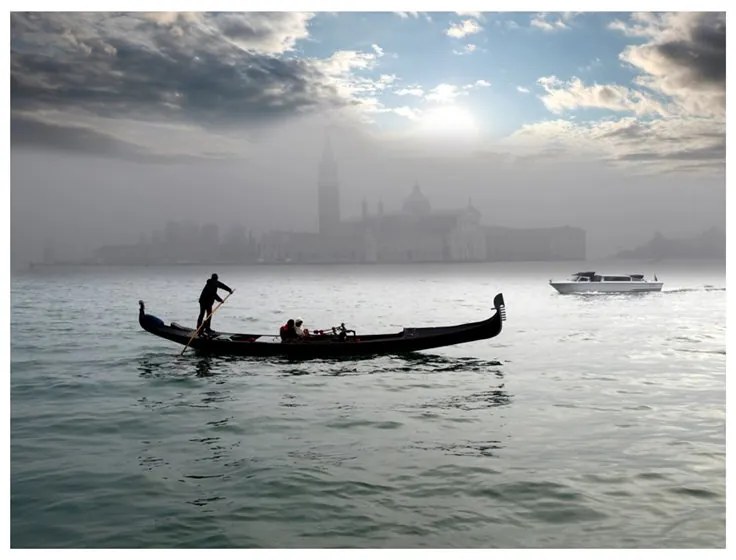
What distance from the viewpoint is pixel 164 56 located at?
13211mm

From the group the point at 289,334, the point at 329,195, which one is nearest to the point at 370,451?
the point at 289,334

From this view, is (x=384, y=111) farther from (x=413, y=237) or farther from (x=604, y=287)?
(x=604, y=287)

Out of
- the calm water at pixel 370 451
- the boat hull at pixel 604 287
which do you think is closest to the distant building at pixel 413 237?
the calm water at pixel 370 451

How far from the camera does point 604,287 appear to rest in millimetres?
34094

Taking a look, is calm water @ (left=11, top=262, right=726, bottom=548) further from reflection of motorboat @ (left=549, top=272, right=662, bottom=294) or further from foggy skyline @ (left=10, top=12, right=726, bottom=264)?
reflection of motorboat @ (left=549, top=272, right=662, bottom=294)

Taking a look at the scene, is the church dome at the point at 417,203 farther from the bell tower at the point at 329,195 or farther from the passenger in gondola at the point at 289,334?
the passenger in gondola at the point at 289,334

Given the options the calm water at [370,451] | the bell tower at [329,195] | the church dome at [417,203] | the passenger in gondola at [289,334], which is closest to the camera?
the calm water at [370,451]

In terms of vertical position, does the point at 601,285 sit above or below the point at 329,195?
below

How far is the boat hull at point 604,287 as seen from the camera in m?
33.7

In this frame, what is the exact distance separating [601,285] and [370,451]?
93.9 feet

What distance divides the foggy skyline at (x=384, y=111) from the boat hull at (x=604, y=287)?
1694cm

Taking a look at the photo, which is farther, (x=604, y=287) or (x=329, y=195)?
(x=604, y=287)
